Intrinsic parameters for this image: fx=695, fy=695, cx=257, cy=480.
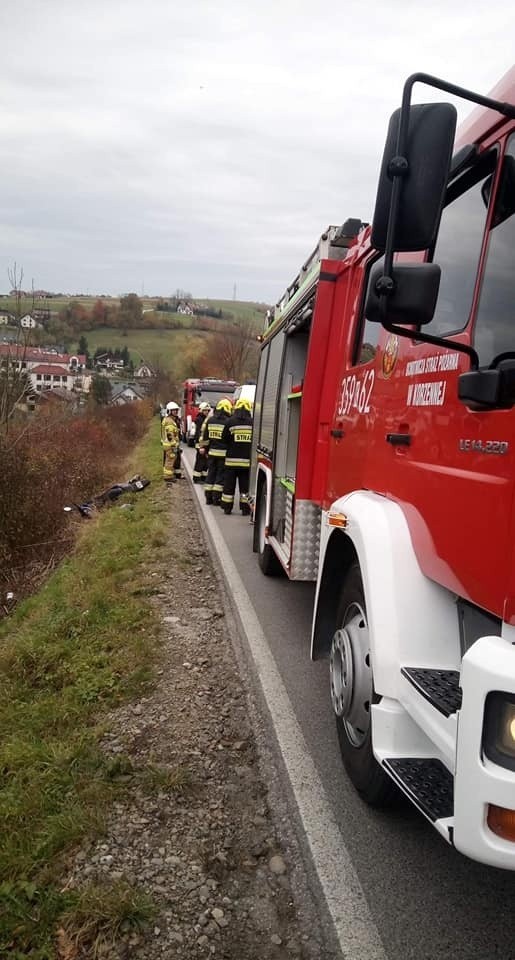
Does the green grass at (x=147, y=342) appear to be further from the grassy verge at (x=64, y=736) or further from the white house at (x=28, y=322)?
the grassy verge at (x=64, y=736)

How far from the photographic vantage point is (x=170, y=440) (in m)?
13.7

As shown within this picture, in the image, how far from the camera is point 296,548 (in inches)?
200

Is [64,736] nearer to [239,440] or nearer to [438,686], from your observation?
[438,686]

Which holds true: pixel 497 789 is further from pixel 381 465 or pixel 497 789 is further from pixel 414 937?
pixel 381 465

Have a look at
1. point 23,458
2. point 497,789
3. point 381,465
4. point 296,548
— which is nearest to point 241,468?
point 23,458

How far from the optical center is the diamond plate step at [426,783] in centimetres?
202

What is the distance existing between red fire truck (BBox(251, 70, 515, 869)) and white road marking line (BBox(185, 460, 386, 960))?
0.22 m

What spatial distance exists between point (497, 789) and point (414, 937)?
938 mm

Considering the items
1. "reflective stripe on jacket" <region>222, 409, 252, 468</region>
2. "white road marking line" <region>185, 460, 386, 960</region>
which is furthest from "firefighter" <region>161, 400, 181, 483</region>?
"white road marking line" <region>185, 460, 386, 960</region>

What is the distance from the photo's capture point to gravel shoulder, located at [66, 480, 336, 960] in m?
2.29

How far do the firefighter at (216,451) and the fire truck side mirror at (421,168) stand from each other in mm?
9254

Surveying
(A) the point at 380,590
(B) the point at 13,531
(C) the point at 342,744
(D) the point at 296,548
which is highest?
(A) the point at 380,590

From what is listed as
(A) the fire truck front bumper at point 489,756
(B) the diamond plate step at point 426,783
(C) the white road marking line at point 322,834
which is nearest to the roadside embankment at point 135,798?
(C) the white road marking line at point 322,834

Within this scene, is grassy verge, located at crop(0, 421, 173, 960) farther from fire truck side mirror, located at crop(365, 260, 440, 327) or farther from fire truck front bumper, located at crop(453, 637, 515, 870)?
fire truck side mirror, located at crop(365, 260, 440, 327)
